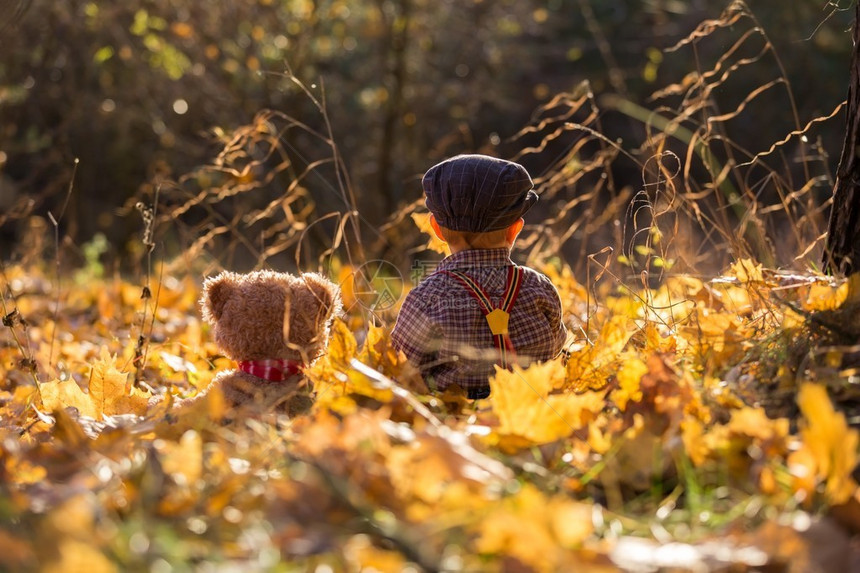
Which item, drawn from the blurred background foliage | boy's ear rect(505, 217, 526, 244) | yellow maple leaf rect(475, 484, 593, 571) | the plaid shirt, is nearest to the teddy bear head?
the plaid shirt

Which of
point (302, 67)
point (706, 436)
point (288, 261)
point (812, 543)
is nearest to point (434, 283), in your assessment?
point (706, 436)

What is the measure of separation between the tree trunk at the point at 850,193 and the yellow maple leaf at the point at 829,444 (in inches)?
36.6

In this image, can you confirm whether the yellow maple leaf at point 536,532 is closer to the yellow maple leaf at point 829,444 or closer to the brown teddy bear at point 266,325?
the yellow maple leaf at point 829,444

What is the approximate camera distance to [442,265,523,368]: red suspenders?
2.53m

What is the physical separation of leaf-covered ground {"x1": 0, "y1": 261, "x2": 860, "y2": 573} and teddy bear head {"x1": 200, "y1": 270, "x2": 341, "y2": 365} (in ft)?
0.94

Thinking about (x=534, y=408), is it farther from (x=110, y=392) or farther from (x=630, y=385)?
(x=110, y=392)

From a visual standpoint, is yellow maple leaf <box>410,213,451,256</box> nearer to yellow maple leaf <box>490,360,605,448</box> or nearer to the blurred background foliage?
yellow maple leaf <box>490,360,605,448</box>

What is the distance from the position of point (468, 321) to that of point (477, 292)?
0.08m

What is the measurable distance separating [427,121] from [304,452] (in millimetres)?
9234

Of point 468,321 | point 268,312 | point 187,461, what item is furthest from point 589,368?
point 187,461

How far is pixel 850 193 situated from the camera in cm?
229

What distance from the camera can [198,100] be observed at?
29.3 feet

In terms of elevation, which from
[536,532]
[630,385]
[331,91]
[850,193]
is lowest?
[331,91]

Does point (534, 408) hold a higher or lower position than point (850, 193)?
lower
